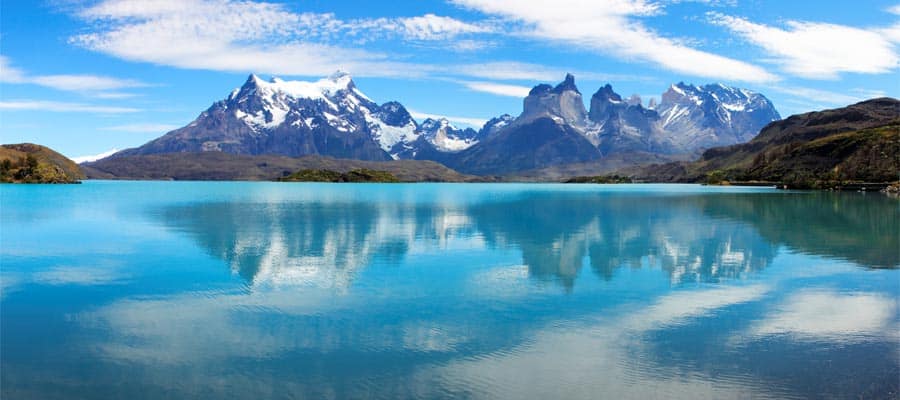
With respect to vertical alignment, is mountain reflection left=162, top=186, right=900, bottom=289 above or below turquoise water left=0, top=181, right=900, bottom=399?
above

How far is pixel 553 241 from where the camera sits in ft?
220

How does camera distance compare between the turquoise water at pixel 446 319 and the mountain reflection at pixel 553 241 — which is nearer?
the turquoise water at pixel 446 319

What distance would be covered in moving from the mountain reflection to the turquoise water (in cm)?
56

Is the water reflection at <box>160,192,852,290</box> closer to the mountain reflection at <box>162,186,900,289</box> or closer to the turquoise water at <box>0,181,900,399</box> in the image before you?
the mountain reflection at <box>162,186,900,289</box>


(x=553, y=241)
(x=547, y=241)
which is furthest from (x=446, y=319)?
(x=553, y=241)

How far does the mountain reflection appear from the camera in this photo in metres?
48.2

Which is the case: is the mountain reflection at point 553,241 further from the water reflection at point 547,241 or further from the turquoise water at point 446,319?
the turquoise water at point 446,319

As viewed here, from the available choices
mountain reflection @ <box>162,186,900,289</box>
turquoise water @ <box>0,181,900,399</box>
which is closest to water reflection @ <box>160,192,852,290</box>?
mountain reflection @ <box>162,186,900,289</box>

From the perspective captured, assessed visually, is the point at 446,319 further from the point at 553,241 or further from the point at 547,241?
the point at 553,241

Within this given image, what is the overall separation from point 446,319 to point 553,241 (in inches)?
1478

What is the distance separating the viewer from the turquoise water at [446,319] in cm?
2186

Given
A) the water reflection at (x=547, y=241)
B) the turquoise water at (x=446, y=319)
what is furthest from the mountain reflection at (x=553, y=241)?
the turquoise water at (x=446, y=319)

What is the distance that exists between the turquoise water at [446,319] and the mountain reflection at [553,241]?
565 millimetres

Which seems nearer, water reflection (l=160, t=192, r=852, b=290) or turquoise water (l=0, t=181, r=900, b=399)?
turquoise water (l=0, t=181, r=900, b=399)
